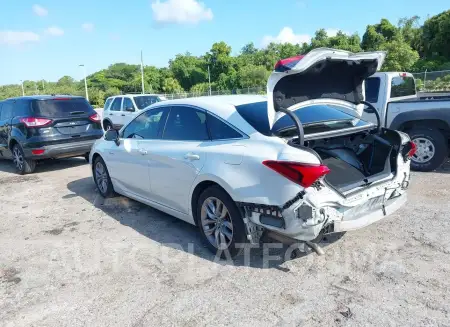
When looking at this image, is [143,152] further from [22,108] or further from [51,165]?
[51,165]

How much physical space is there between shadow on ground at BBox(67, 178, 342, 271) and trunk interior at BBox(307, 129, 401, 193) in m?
0.78

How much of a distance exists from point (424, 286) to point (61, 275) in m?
3.32

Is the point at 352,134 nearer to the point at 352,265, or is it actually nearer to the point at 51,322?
the point at 352,265

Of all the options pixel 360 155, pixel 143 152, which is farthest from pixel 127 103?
pixel 360 155

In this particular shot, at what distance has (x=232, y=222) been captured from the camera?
11.3 feet

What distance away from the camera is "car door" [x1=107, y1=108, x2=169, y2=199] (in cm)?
464

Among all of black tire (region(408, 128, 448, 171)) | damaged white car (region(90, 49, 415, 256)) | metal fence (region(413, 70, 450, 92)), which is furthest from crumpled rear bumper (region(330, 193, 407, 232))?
metal fence (region(413, 70, 450, 92))

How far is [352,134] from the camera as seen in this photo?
403 centimetres

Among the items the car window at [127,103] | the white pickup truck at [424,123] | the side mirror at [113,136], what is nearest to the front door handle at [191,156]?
the side mirror at [113,136]

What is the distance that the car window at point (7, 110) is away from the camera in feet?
28.3

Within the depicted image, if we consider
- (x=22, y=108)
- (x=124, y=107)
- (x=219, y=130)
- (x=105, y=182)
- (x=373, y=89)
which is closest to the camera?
(x=219, y=130)

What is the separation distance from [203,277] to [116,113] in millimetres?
13145

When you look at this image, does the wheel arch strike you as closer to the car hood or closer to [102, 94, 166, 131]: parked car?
the car hood

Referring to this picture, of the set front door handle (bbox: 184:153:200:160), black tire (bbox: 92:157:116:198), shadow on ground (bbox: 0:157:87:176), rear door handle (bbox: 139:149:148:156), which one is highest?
front door handle (bbox: 184:153:200:160)
